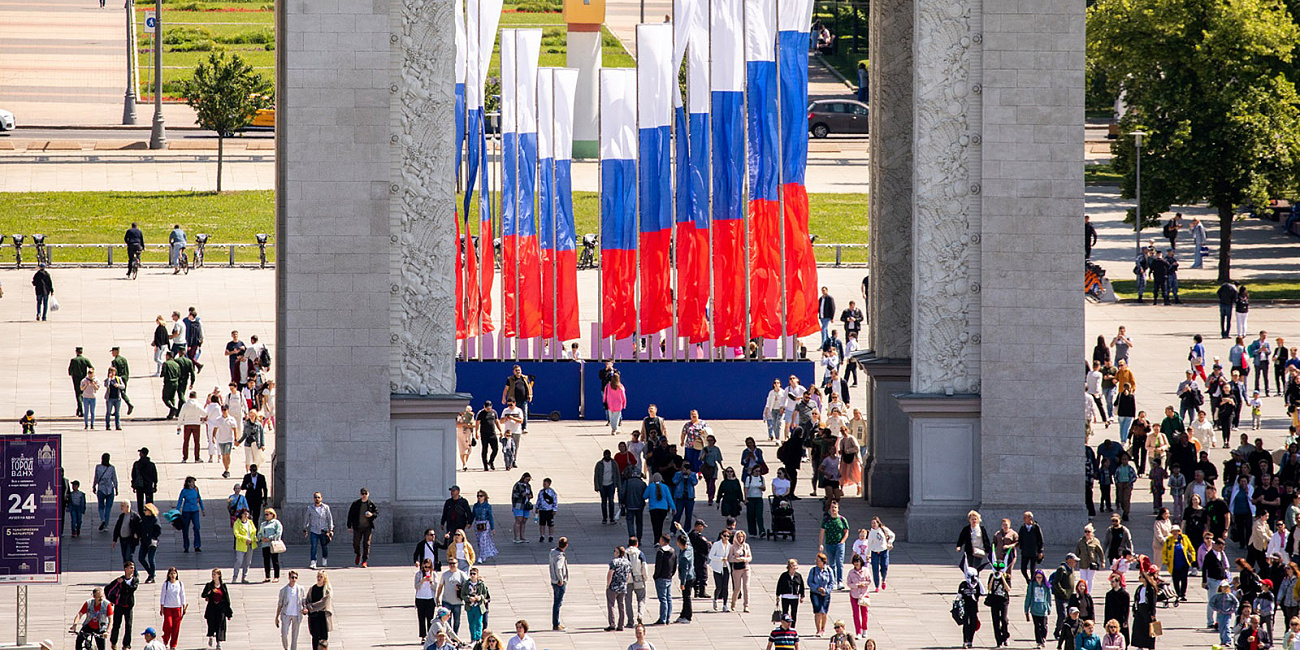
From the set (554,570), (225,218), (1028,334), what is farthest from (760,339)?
(225,218)

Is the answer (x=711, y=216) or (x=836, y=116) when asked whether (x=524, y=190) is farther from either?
(x=836, y=116)

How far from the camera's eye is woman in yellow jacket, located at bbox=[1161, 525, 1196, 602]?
30375 mm

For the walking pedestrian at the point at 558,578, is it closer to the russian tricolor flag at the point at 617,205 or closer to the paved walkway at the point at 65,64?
the russian tricolor flag at the point at 617,205

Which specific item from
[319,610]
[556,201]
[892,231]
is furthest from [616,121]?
[319,610]

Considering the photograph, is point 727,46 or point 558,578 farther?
point 727,46

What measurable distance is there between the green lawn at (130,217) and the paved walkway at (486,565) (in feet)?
22.6

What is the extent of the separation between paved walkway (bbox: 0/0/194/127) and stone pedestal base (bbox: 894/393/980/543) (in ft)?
171

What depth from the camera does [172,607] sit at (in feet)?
89.6

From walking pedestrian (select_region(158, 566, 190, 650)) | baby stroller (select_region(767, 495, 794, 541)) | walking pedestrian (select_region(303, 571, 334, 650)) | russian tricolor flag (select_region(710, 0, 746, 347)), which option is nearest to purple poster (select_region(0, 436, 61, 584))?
walking pedestrian (select_region(158, 566, 190, 650))

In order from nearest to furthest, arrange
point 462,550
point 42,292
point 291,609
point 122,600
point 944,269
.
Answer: point 291,609 < point 122,600 < point 462,550 < point 944,269 < point 42,292

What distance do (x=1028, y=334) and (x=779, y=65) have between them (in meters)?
10.9

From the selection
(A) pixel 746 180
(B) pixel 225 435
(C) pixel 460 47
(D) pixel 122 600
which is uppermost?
(C) pixel 460 47

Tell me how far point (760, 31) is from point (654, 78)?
240 centimetres

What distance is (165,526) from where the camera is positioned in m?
34.4
